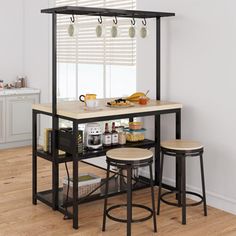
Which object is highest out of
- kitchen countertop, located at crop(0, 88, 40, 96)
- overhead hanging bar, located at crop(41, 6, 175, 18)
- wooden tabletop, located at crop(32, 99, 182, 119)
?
overhead hanging bar, located at crop(41, 6, 175, 18)

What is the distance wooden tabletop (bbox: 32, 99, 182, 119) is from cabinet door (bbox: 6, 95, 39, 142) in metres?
2.29

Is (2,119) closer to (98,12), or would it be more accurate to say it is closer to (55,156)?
(55,156)

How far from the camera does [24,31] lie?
642cm

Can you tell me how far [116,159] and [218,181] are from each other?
109 cm

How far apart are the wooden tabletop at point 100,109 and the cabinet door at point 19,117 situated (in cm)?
229

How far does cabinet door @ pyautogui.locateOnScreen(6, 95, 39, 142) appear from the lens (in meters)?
6.04

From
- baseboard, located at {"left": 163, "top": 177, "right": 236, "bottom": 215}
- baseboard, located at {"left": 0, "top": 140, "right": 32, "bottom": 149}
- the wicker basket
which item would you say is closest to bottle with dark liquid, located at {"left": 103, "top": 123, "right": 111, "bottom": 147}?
the wicker basket

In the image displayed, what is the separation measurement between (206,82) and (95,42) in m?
1.69

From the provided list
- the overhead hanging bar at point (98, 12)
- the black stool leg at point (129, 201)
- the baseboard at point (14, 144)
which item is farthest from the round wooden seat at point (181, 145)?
the baseboard at point (14, 144)

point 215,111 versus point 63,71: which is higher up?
point 63,71

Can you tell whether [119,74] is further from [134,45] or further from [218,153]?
[218,153]

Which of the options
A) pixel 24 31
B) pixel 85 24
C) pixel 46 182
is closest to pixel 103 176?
pixel 46 182

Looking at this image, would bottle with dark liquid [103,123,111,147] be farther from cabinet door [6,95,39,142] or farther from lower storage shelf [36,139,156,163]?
cabinet door [6,95,39,142]

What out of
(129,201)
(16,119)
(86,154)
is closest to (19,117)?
(16,119)
